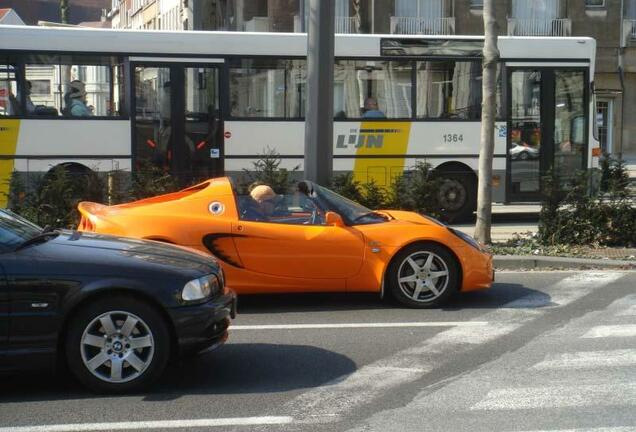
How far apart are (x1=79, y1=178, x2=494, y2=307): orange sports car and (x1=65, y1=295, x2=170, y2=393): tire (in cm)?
255

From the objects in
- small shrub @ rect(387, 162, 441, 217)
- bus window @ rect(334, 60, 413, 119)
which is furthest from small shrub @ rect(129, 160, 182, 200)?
bus window @ rect(334, 60, 413, 119)

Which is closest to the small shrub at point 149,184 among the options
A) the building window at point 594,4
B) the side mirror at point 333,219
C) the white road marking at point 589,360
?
the side mirror at point 333,219

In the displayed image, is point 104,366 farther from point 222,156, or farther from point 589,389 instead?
point 222,156

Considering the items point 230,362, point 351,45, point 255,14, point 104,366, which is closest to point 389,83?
point 351,45

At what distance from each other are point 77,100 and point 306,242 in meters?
7.48

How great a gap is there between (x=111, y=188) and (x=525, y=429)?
8.01 m

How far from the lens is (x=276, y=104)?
14.6m

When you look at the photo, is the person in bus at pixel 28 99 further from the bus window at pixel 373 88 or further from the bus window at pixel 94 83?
the bus window at pixel 373 88

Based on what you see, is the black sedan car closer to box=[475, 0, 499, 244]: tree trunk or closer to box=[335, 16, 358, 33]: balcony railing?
box=[475, 0, 499, 244]: tree trunk

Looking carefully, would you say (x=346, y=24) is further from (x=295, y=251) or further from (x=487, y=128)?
(x=295, y=251)

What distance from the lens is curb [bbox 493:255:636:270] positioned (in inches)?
416

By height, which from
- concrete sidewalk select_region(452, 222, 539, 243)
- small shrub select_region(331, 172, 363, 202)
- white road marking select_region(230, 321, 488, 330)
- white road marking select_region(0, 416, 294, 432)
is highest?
small shrub select_region(331, 172, 363, 202)

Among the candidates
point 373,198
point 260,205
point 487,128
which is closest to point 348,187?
point 373,198

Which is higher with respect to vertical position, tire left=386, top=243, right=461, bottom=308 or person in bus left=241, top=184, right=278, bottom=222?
person in bus left=241, top=184, right=278, bottom=222
